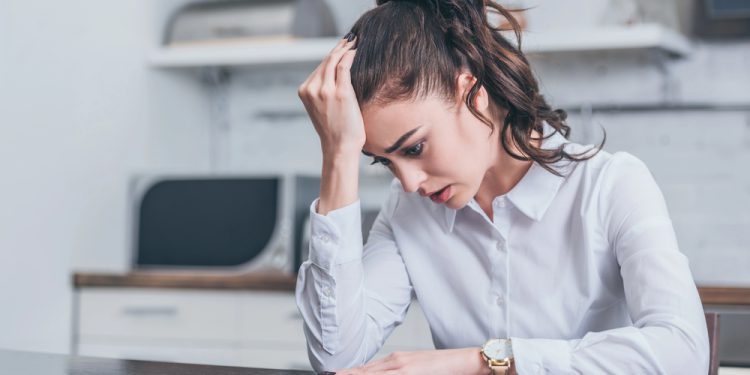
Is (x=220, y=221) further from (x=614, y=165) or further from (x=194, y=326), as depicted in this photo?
(x=614, y=165)

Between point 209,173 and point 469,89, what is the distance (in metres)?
1.55

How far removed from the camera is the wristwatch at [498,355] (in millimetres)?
1096

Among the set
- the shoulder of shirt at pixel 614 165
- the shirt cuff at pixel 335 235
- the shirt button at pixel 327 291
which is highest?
the shoulder of shirt at pixel 614 165

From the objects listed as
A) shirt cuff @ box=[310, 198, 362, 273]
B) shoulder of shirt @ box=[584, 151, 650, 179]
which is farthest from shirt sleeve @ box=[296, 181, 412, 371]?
A: shoulder of shirt @ box=[584, 151, 650, 179]

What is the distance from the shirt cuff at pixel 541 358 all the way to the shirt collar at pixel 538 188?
258 mm

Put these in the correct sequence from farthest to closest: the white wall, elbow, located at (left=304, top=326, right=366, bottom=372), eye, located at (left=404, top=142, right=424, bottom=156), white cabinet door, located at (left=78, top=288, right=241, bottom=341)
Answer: white cabinet door, located at (left=78, top=288, right=241, bottom=341)
the white wall
elbow, located at (left=304, top=326, right=366, bottom=372)
eye, located at (left=404, top=142, right=424, bottom=156)

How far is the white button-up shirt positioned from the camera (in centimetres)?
115

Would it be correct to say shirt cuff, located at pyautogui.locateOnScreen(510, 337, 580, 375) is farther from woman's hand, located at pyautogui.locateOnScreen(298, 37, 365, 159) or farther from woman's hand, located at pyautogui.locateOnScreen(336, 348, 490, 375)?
woman's hand, located at pyautogui.locateOnScreen(298, 37, 365, 159)

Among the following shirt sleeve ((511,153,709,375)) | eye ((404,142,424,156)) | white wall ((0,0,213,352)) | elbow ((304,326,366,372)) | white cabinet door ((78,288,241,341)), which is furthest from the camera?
white cabinet door ((78,288,241,341))

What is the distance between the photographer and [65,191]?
2578 millimetres

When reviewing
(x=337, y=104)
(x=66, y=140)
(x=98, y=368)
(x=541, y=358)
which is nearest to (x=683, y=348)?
(x=541, y=358)

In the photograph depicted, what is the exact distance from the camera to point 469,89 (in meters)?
1.24

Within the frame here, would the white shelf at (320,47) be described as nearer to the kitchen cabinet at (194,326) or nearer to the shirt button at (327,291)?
the kitchen cabinet at (194,326)

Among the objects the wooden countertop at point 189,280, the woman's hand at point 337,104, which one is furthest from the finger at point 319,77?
the wooden countertop at point 189,280
